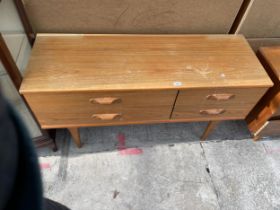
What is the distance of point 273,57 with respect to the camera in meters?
1.26

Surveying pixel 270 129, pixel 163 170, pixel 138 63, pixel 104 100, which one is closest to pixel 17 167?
pixel 104 100

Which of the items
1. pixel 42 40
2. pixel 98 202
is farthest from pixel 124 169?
pixel 42 40

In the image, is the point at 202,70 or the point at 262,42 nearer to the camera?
the point at 202,70

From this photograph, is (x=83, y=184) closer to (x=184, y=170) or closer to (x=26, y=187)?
(x=184, y=170)

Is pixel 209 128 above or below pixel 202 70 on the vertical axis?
below


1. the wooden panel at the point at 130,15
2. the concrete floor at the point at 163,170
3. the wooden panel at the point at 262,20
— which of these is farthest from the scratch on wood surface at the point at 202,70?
the concrete floor at the point at 163,170

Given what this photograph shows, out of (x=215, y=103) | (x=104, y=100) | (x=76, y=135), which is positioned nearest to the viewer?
(x=104, y=100)

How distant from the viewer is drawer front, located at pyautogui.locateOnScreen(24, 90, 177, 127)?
0.95m

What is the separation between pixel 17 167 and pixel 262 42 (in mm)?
1429

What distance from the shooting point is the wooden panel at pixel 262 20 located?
1.17 meters

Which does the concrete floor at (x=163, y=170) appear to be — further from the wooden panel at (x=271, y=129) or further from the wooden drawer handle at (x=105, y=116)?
the wooden drawer handle at (x=105, y=116)

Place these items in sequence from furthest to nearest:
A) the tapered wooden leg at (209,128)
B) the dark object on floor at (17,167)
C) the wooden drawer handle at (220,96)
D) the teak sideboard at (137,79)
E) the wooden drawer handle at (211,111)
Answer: the tapered wooden leg at (209,128), the wooden drawer handle at (211,111), the wooden drawer handle at (220,96), the teak sideboard at (137,79), the dark object on floor at (17,167)

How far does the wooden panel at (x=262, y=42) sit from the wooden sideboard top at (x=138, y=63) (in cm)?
20

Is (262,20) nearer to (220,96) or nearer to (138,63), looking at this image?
(220,96)
